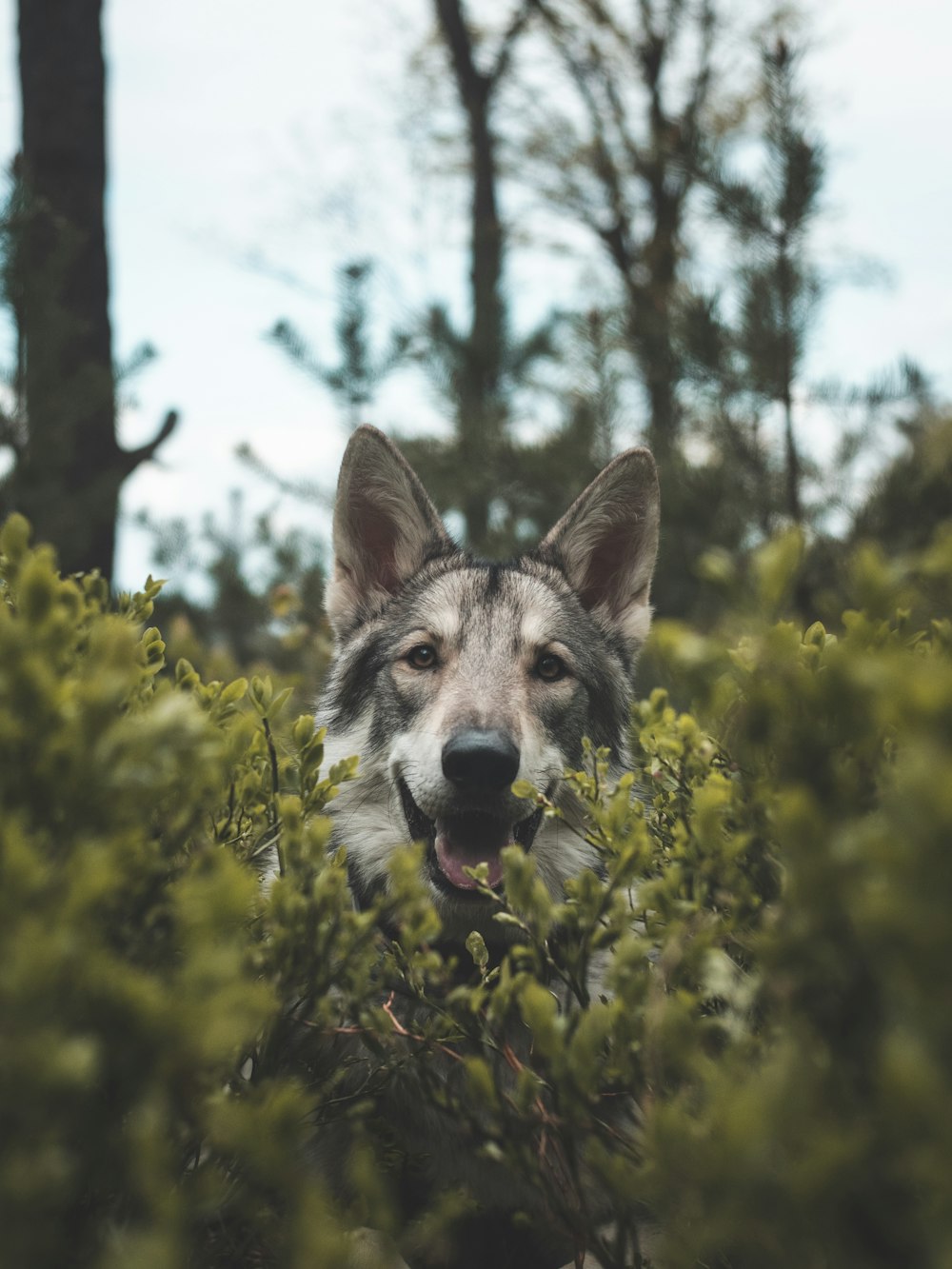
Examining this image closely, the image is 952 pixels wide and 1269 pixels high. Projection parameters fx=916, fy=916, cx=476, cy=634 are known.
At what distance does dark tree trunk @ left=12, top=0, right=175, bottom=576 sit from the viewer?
5793 mm

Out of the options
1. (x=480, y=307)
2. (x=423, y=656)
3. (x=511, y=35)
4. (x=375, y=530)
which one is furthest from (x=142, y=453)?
(x=511, y=35)

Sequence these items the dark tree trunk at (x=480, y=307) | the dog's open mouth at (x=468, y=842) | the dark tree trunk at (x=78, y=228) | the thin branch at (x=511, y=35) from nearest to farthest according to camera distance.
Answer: the dog's open mouth at (x=468, y=842)
the dark tree trunk at (x=78, y=228)
the dark tree trunk at (x=480, y=307)
the thin branch at (x=511, y=35)

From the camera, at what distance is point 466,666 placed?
11.0ft

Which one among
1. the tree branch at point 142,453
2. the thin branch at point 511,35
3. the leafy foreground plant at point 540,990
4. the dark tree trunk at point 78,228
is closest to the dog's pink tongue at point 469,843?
the leafy foreground plant at point 540,990

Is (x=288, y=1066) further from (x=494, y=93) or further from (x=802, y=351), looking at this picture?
(x=494, y=93)

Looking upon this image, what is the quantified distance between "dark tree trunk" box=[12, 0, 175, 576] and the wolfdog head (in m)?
2.70

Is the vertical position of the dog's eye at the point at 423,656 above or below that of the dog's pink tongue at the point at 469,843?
above

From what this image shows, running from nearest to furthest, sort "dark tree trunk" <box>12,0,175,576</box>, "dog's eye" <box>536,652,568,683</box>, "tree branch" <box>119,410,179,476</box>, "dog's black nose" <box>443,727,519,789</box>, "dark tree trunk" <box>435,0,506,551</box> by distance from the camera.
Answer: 1. "dog's black nose" <box>443,727,519,789</box>
2. "dog's eye" <box>536,652,568,683</box>
3. "dark tree trunk" <box>12,0,175,576</box>
4. "tree branch" <box>119,410,179,476</box>
5. "dark tree trunk" <box>435,0,506,551</box>

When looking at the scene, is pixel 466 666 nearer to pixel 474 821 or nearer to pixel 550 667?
pixel 550 667

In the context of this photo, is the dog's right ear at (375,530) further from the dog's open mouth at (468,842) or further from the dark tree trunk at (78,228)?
the dark tree trunk at (78,228)

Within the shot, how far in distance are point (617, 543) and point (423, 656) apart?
42.1 inches

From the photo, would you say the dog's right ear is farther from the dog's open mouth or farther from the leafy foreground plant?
the leafy foreground plant

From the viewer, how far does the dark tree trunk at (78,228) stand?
5.79 m

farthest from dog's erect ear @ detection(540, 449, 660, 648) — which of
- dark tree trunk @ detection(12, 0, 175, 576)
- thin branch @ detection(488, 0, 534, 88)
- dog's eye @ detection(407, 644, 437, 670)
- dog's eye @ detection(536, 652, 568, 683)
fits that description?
thin branch @ detection(488, 0, 534, 88)
